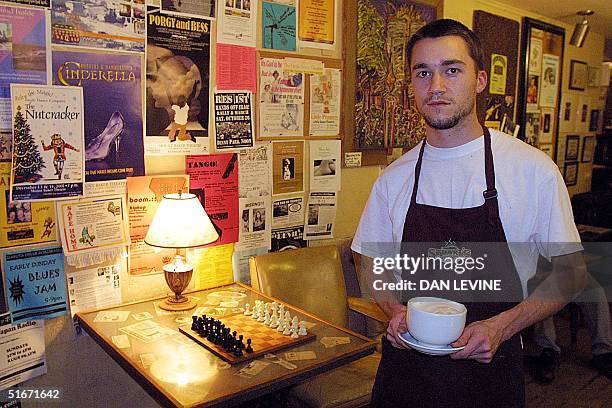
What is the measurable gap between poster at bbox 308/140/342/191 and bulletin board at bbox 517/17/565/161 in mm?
2157

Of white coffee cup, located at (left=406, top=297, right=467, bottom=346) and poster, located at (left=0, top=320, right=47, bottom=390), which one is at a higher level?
white coffee cup, located at (left=406, top=297, right=467, bottom=346)

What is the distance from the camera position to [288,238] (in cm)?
281

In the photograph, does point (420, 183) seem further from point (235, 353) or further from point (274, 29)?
point (274, 29)

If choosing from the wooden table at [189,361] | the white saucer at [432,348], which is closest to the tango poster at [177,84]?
the wooden table at [189,361]

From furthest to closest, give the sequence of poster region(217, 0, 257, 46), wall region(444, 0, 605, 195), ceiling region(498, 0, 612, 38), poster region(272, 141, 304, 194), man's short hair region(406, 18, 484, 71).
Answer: ceiling region(498, 0, 612, 38), wall region(444, 0, 605, 195), poster region(272, 141, 304, 194), poster region(217, 0, 257, 46), man's short hair region(406, 18, 484, 71)

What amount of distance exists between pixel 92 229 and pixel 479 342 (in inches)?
59.1

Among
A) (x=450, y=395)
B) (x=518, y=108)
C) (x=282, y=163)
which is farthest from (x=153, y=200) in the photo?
(x=518, y=108)

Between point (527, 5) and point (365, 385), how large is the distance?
3.27 m

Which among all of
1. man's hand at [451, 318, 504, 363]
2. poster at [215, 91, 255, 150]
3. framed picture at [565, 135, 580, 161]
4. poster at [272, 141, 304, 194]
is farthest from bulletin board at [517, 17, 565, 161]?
man's hand at [451, 318, 504, 363]

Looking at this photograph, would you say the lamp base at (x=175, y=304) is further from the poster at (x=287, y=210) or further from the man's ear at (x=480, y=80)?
the man's ear at (x=480, y=80)

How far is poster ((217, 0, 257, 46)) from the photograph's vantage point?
2.39 metres

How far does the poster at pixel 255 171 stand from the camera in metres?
2.56

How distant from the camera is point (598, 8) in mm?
4180

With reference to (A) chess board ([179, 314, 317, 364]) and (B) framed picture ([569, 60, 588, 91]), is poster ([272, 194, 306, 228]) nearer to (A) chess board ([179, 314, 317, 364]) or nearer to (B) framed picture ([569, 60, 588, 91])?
(A) chess board ([179, 314, 317, 364])
